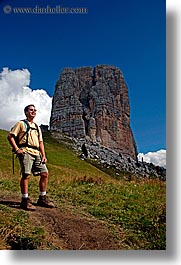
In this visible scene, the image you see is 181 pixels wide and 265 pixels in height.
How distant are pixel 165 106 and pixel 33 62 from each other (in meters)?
1.17

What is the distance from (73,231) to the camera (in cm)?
364

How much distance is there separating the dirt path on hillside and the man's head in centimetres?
73

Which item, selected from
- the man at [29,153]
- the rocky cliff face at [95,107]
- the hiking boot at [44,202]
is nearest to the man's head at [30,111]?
the man at [29,153]

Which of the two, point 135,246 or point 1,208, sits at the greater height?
point 1,208

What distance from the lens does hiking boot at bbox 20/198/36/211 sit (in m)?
3.74

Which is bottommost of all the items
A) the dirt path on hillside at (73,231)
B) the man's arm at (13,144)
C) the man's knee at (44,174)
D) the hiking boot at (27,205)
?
the dirt path on hillside at (73,231)

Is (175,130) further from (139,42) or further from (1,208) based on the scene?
(1,208)

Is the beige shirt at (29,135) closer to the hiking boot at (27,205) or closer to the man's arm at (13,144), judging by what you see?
the man's arm at (13,144)

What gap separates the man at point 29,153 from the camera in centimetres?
373

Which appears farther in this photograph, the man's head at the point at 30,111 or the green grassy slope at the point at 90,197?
the man's head at the point at 30,111

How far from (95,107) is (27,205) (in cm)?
102

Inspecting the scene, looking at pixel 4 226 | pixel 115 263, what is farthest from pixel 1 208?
pixel 115 263

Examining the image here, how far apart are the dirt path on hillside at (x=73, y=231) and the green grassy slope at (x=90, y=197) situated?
0.06m

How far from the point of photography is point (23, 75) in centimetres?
393
